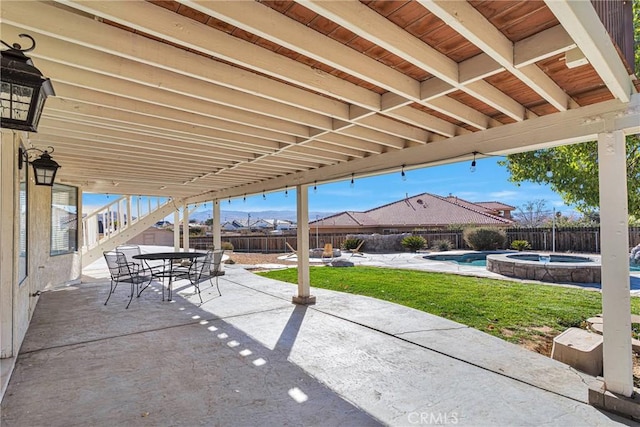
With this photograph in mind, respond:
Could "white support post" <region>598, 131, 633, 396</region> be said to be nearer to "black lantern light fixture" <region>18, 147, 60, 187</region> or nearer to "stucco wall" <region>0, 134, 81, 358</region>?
"stucco wall" <region>0, 134, 81, 358</region>

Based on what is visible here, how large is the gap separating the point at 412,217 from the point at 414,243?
6.98 m

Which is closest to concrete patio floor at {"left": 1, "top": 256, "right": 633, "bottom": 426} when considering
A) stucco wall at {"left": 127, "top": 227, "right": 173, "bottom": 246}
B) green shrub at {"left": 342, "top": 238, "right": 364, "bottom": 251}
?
green shrub at {"left": 342, "top": 238, "right": 364, "bottom": 251}

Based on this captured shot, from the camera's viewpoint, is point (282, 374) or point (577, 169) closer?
point (282, 374)

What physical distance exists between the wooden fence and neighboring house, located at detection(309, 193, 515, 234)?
2710mm

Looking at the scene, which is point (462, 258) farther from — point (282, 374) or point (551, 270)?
point (282, 374)

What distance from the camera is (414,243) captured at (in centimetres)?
1767

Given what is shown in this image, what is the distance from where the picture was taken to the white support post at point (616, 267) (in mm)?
2572

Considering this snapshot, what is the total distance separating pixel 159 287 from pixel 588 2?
8.35 meters

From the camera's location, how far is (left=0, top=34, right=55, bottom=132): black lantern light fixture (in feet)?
5.37

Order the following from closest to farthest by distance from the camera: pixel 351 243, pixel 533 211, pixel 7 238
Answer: pixel 7 238, pixel 351 243, pixel 533 211

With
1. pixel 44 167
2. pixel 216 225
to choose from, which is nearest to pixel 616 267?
pixel 44 167

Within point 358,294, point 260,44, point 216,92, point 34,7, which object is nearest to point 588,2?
point 260,44

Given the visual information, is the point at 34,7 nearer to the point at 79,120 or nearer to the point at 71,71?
the point at 71,71

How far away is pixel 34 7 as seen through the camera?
5.79ft
